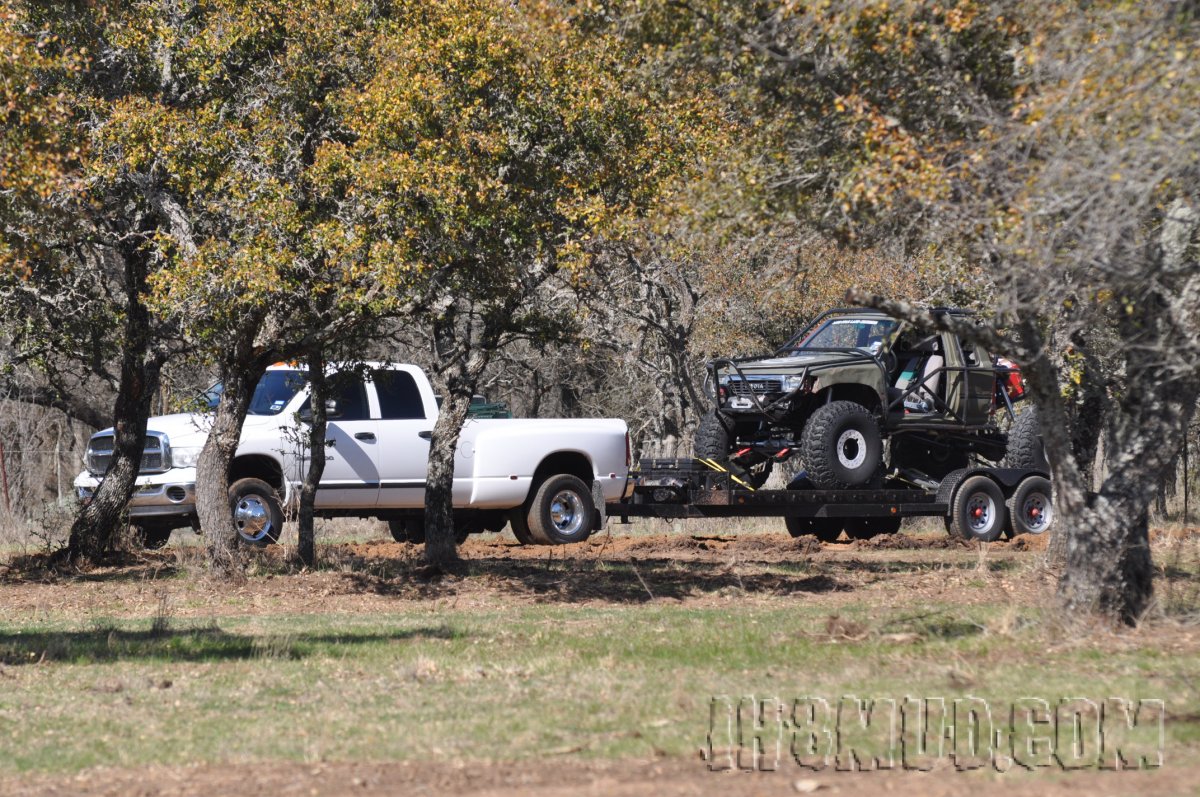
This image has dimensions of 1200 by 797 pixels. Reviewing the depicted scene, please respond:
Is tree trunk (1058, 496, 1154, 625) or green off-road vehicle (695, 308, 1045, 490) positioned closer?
tree trunk (1058, 496, 1154, 625)

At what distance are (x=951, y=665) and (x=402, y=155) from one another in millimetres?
5857

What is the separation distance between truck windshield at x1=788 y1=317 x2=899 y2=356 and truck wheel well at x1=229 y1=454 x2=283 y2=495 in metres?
6.20

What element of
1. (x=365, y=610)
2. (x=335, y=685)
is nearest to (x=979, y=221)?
(x=335, y=685)

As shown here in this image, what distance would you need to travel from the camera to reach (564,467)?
1836 cm

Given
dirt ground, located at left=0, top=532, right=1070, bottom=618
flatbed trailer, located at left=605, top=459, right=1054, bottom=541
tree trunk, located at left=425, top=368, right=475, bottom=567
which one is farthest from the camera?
flatbed trailer, located at left=605, top=459, right=1054, bottom=541

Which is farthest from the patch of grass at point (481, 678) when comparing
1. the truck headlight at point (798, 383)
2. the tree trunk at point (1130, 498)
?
the truck headlight at point (798, 383)

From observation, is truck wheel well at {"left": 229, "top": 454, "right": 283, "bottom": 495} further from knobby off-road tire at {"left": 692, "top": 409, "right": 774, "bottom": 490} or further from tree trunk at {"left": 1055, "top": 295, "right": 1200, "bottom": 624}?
tree trunk at {"left": 1055, "top": 295, "right": 1200, "bottom": 624}

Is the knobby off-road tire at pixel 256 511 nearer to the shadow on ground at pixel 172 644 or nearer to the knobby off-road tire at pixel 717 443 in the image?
the knobby off-road tire at pixel 717 443

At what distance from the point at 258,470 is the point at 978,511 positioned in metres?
9.17

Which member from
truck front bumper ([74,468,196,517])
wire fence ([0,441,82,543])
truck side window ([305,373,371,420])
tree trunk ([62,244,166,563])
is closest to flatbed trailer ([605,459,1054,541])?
truck side window ([305,373,371,420])

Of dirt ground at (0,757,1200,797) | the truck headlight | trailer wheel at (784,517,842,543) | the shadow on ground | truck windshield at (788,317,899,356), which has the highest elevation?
truck windshield at (788,317,899,356)

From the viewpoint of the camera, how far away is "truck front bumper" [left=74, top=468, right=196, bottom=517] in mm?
16469

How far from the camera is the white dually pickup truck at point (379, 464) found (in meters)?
16.4

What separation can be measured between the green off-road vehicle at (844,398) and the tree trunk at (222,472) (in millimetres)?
5206
